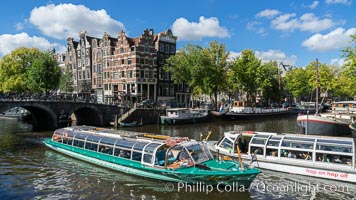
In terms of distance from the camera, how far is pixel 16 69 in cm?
5775

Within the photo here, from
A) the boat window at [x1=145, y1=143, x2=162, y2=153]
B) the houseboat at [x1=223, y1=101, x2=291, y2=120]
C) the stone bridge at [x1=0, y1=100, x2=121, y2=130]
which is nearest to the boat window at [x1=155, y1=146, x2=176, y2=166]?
the boat window at [x1=145, y1=143, x2=162, y2=153]

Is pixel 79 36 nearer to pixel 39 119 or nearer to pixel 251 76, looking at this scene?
pixel 39 119

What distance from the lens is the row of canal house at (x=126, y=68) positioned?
59.2 metres

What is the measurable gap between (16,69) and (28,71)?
5479 mm

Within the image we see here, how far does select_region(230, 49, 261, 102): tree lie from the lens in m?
59.8

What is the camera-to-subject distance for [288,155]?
17.3 metres

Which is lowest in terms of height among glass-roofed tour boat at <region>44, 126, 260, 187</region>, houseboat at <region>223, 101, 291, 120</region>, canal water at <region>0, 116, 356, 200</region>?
canal water at <region>0, 116, 356, 200</region>

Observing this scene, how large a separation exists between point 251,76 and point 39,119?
1645 inches

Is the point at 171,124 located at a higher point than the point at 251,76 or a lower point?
lower

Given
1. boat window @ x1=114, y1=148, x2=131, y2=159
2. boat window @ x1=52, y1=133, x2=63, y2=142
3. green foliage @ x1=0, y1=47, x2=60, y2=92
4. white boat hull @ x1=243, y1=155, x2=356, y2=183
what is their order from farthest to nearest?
green foliage @ x1=0, y1=47, x2=60, y2=92 → boat window @ x1=52, y1=133, x2=63, y2=142 → boat window @ x1=114, y1=148, x2=131, y2=159 → white boat hull @ x1=243, y1=155, x2=356, y2=183

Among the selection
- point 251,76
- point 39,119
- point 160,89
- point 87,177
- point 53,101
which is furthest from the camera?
point 160,89

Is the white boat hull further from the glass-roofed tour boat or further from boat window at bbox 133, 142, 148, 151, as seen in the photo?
boat window at bbox 133, 142, 148, 151

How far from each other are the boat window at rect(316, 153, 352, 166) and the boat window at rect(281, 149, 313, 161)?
0.49 metres

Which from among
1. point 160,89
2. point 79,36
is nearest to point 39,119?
point 160,89
